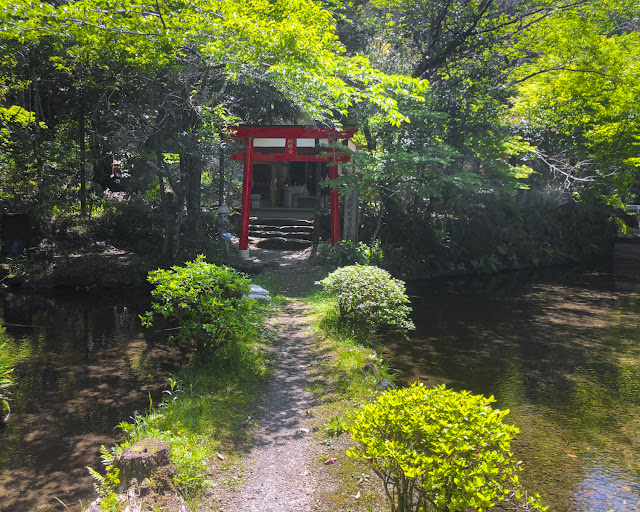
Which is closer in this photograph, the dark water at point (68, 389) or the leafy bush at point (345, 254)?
the dark water at point (68, 389)

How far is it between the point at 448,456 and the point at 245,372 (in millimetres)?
4062

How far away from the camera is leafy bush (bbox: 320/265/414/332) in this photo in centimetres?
878

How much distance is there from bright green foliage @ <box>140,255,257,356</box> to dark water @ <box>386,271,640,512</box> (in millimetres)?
2944

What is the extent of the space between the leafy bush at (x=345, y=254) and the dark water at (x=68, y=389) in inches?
223

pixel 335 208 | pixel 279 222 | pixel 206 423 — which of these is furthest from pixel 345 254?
pixel 206 423

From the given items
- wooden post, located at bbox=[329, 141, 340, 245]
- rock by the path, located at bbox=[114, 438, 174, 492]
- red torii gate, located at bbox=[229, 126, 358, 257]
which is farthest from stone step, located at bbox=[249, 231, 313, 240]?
rock by the path, located at bbox=[114, 438, 174, 492]

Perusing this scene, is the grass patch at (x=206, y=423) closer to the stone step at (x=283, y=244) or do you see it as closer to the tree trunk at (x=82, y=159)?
the tree trunk at (x=82, y=159)

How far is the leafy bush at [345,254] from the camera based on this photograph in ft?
51.8

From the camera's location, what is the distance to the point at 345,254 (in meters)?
16.0

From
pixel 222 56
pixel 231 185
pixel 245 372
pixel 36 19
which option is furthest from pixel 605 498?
pixel 231 185

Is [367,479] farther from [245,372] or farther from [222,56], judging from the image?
[222,56]

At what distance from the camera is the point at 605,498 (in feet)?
16.7

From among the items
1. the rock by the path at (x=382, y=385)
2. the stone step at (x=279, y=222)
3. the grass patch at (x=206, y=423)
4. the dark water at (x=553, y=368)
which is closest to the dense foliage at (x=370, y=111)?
the stone step at (x=279, y=222)

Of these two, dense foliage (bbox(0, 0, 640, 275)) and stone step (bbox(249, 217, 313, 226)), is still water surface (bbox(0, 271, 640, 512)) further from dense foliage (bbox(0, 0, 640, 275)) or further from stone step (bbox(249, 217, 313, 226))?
stone step (bbox(249, 217, 313, 226))
